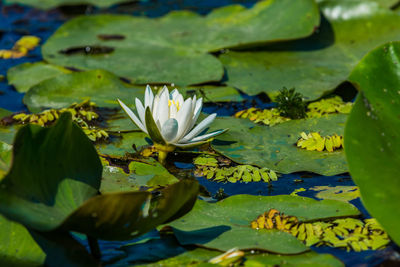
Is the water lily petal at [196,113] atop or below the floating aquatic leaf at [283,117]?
atop

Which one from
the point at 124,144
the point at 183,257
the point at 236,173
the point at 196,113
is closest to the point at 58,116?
the point at 124,144

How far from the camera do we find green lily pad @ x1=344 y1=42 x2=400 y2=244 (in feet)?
6.94

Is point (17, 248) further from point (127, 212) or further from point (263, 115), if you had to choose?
point (263, 115)

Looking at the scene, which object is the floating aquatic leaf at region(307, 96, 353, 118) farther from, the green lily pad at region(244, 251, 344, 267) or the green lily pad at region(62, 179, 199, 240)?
the green lily pad at region(62, 179, 199, 240)

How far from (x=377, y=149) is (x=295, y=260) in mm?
573

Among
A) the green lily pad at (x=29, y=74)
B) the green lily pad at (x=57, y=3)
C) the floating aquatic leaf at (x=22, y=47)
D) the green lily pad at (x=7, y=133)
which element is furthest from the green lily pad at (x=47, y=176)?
the green lily pad at (x=57, y=3)

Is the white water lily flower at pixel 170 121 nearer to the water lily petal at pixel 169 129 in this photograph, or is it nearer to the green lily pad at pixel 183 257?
the water lily petal at pixel 169 129

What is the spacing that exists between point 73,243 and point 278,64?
111 inches

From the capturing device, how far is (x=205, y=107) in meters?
3.96

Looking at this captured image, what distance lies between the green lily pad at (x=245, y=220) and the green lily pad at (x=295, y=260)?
3 cm

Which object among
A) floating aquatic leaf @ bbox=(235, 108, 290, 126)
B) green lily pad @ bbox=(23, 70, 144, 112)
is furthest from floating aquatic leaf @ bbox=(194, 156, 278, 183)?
green lily pad @ bbox=(23, 70, 144, 112)

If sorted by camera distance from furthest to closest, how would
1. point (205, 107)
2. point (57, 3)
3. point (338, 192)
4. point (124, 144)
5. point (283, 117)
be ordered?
1. point (57, 3)
2. point (205, 107)
3. point (283, 117)
4. point (124, 144)
5. point (338, 192)

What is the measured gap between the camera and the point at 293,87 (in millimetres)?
3961

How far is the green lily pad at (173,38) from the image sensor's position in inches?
171
